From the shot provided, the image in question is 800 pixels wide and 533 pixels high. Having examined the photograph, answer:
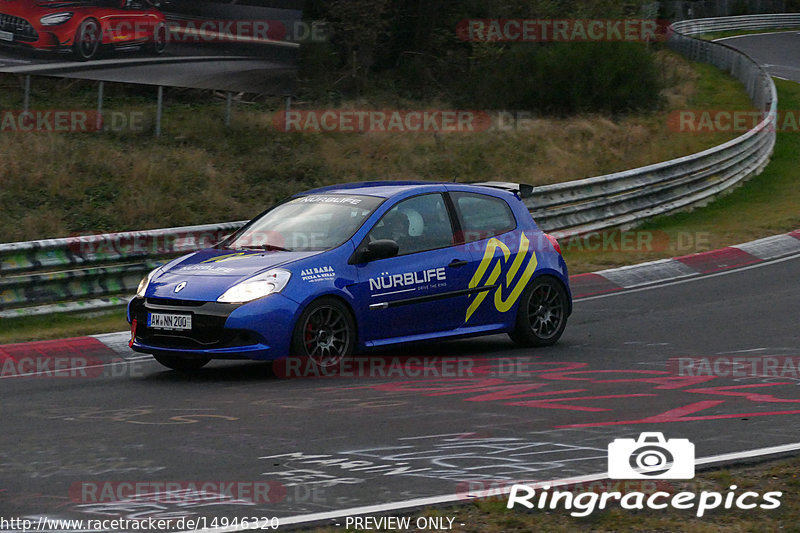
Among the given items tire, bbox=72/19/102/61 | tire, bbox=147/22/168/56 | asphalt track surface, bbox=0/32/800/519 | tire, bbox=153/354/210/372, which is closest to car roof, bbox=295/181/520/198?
asphalt track surface, bbox=0/32/800/519

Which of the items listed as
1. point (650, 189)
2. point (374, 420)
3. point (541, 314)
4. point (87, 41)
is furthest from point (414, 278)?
point (87, 41)

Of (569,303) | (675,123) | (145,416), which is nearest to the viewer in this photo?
(145,416)

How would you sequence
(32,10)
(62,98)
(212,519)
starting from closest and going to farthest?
(212,519)
(32,10)
(62,98)

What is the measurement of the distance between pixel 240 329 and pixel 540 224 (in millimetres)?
9357

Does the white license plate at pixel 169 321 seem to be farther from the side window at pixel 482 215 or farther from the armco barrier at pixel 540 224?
the armco barrier at pixel 540 224

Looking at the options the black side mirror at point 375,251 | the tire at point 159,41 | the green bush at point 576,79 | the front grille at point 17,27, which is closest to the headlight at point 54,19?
the front grille at point 17,27

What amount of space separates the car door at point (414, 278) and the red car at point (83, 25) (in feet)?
39.4

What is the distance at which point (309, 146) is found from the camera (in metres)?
24.8

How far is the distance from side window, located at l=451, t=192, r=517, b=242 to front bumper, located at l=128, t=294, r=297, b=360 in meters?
2.19

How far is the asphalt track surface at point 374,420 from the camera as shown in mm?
5957

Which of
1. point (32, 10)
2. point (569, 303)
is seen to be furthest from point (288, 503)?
point (32, 10)

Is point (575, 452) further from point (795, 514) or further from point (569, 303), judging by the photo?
point (569, 303)

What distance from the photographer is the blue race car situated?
913 cm

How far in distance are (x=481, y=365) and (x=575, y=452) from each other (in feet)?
11.1
